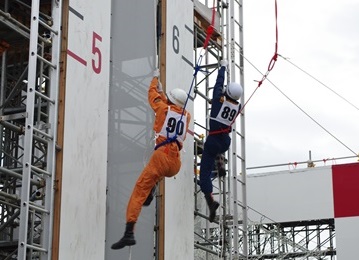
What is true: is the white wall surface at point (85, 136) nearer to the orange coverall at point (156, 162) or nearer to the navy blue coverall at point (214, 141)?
the orange coverall at point (156, 162)

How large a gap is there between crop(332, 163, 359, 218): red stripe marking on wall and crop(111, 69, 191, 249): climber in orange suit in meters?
9.17

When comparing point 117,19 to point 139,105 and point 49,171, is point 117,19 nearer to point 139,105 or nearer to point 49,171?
point 139,105

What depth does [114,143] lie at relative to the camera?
11195 millimetres

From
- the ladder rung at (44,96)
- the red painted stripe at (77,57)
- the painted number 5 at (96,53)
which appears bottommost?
the ladder rung at (44,96)

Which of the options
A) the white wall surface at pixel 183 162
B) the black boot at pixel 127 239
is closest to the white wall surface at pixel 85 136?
the black boot at pixel 127 239

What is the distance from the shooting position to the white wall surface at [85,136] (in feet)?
30.7

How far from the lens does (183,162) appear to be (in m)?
12.0

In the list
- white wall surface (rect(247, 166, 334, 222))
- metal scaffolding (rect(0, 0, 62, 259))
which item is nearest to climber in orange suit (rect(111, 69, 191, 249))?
metal scaffolding (rect(0, 0, 62, 259))

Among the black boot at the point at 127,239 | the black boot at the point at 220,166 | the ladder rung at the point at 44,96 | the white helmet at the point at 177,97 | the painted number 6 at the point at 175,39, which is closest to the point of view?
the ladder rung at the point at 44,96

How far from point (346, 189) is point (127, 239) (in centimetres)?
1093

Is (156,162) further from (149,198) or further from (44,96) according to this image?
(44,96)

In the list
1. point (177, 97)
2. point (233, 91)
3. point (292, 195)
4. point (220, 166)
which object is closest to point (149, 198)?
point (177, 97)

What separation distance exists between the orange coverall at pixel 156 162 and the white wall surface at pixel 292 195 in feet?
34.0

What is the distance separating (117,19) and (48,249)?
392 cm
